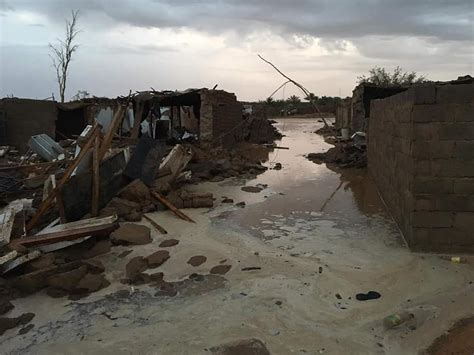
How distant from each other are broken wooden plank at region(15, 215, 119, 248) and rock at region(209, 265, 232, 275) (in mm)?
1643

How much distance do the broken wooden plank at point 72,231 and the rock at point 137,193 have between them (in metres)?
1.82

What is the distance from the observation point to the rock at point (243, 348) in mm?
3418

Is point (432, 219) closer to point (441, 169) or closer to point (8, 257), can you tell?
point (441, 169)

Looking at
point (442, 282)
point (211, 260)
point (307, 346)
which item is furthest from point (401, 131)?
point (307, 346)

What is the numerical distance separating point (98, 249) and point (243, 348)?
2926 mm

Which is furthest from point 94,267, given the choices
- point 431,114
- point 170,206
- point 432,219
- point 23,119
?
point 23,119

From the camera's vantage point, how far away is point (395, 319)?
369cm

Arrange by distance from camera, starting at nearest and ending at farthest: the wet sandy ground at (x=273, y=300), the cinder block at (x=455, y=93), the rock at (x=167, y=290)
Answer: the wet sandy ground at (x=273, y=300) < the rock at (x=167, y=290) < the cinder block at (x=455, y=93)

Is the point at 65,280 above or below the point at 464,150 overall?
below

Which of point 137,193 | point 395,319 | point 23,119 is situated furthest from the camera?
point 23,119

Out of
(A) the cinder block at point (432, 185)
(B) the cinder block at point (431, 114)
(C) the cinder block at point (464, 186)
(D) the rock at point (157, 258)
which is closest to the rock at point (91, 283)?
(D) the rock at point (157, 258)

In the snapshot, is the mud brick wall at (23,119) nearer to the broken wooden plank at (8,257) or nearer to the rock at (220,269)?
the broken wooden plank at (8,257)

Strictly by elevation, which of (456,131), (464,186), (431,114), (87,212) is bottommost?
(87,212)

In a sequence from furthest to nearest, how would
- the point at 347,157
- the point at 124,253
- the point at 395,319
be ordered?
the point at 347,157
the point at 124,253
the point at 395,319
